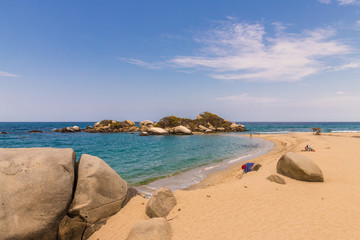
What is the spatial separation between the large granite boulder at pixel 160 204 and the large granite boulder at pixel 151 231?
3.85 feet

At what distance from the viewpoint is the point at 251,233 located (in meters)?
6.20

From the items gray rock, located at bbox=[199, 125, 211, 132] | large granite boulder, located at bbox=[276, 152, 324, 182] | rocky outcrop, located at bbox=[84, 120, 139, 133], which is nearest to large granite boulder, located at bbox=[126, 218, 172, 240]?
large granite boulder, located at bbox=[276, 152, 324, 182]

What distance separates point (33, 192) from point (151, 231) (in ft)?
14.5

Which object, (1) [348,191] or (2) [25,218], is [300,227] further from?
(2) [25,218]

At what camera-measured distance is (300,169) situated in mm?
11430

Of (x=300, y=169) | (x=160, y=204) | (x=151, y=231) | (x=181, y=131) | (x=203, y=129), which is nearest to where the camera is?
(x=151, y=231)

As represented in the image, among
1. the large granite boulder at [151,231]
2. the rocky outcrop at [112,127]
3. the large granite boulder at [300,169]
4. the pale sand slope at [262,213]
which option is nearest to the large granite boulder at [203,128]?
the rocky outcrop at [112,127]

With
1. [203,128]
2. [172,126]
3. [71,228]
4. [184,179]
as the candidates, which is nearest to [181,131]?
[172,126]

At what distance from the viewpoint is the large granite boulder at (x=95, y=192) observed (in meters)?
6.98

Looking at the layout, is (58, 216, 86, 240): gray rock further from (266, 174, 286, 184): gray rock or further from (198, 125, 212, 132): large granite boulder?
(198, 125, 212, 132): large granite boulder

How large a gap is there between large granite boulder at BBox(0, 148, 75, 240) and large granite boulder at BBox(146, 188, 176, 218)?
3230mm

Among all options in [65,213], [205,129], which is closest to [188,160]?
[65,213]

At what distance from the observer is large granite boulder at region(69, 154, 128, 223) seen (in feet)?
22.9

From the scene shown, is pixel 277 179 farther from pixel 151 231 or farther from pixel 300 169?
pixel 151 231
